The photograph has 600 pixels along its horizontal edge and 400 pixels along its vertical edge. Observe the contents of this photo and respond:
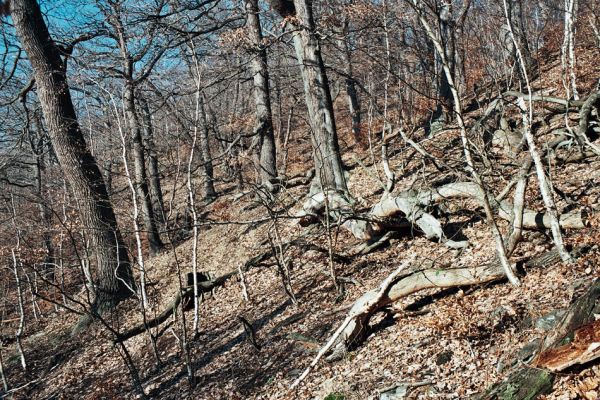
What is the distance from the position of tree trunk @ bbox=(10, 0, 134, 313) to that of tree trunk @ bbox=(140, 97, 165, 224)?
1266 millimetres

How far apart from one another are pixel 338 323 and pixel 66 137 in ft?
23.3

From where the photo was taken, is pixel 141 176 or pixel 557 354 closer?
pixel 557 354

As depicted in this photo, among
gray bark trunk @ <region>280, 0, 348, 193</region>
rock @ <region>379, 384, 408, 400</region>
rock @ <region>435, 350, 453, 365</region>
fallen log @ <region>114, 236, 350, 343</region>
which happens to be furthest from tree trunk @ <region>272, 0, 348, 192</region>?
rock @ <region>379, 384, 408, 400</region>

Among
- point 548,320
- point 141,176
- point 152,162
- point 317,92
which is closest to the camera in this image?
point 548,320

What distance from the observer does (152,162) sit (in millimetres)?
17516

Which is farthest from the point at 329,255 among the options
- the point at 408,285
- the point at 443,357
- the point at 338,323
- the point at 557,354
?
the point at 557,354

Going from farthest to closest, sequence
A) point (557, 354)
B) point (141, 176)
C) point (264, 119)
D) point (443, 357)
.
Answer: point (264, 119), point (141, 176), point (443, 357), point (557, 354)

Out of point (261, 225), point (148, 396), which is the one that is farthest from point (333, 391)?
point (261, 225)

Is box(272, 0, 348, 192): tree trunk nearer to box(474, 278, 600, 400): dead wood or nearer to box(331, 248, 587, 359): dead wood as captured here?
box(331, 248, 587, 359): dead wood

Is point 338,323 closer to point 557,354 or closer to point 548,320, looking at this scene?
point 548,320

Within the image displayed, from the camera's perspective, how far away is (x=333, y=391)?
17.5 ft

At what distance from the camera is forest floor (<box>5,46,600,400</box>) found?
4.89m

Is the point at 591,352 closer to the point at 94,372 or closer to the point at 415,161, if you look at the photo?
the point at 94,372

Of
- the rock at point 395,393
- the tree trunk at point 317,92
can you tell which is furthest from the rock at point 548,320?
the tree trunk at point 317,92
